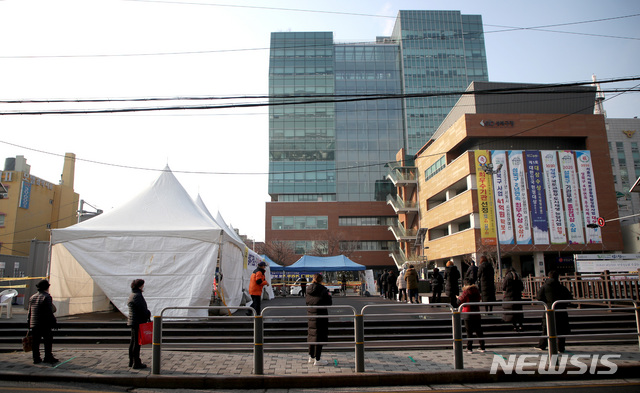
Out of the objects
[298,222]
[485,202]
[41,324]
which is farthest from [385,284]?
[298,222]

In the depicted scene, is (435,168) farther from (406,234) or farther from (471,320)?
(471,320)

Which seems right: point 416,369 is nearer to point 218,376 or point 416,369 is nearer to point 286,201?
point 218,376

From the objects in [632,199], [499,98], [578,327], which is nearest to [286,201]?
[499,98]

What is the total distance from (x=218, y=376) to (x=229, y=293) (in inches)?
274

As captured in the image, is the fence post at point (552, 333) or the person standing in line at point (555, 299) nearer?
the fence post at point (552, 333)

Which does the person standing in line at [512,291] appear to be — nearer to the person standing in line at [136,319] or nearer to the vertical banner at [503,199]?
the person standing in line at [136,319]

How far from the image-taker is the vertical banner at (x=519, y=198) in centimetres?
3391

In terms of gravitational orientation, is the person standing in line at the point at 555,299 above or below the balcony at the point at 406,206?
below

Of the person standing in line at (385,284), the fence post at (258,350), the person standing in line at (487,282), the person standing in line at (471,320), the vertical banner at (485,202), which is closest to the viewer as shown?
the fence post at (258,350)

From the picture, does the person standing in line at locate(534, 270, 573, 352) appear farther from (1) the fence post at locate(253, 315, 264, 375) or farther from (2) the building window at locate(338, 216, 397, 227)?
(2) the building window at locate(338, 216, 397, 227)

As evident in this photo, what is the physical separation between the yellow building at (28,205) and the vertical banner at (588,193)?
4468 cm

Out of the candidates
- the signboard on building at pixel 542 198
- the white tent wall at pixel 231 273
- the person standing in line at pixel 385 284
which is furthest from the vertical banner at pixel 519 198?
the white tent wall at pixel 231 273

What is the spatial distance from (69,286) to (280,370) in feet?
32.5

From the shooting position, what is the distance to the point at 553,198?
33969 mm
